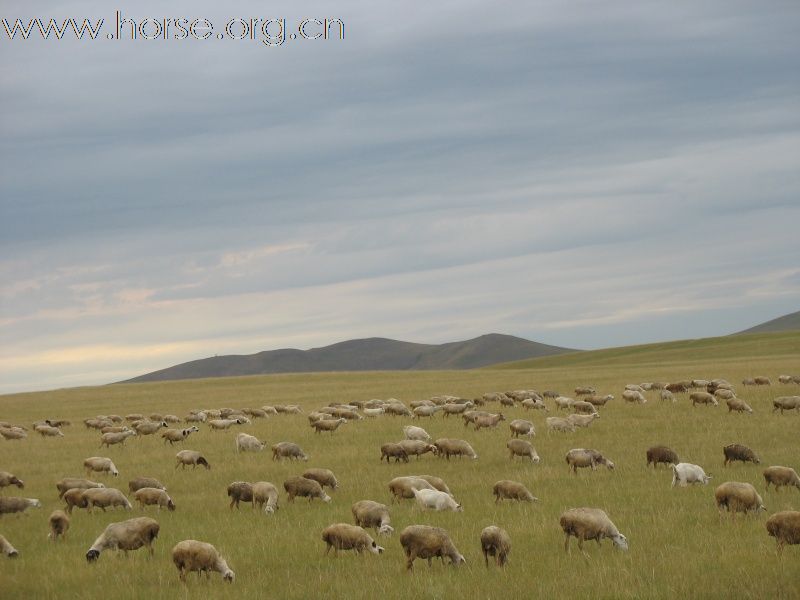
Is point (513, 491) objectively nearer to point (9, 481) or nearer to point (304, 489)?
point (304, 489)

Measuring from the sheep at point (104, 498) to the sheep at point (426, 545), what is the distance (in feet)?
25.9

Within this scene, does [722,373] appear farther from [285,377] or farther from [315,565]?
[315,565]

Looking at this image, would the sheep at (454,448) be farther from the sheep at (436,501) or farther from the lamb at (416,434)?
the sheep at (436,501)

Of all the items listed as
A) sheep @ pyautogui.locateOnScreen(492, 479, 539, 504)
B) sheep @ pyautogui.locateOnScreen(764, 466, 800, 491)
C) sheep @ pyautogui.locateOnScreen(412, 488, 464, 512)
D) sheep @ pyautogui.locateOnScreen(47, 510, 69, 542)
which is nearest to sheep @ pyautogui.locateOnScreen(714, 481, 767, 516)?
sheep @ pyautogui.locateOnScreen(764, 466, 800, 491)

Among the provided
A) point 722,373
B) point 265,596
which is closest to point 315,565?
point 265,596

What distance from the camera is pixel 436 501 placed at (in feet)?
57.2

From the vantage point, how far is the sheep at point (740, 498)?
52.3ft

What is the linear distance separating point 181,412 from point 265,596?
127 ft

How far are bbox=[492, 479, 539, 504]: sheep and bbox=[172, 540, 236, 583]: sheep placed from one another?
6.66 meters

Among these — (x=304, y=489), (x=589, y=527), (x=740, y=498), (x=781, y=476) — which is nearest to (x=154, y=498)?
(x=304, y=489)

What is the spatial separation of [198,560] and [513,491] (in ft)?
23.9

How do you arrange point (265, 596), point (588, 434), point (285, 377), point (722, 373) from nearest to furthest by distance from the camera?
point (265, 596), point (588, 434), point (722, 373), point (285, 377)

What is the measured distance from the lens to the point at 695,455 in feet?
78.0

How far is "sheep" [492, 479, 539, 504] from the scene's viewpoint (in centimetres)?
1822
